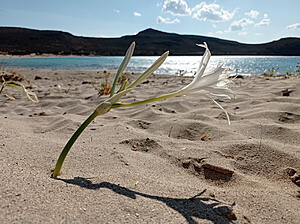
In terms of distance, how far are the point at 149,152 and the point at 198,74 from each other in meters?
0.60

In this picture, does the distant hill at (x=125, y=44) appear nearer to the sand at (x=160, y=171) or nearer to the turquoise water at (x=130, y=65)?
the turquoise water at (x=130, y=65)

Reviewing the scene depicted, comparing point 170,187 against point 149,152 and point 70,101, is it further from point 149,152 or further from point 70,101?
point 70,101

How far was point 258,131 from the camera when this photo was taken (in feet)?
5.17

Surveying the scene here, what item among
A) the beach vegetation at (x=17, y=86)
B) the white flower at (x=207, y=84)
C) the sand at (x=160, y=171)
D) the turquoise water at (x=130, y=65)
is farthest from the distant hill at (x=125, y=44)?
the white flower at (x=207, y=84)

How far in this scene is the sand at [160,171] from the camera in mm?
681

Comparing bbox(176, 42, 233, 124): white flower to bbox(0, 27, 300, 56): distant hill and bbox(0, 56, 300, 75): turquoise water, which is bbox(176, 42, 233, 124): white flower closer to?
bbox(0, 56, 300, 75): turquoise water

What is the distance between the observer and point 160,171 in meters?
1.08

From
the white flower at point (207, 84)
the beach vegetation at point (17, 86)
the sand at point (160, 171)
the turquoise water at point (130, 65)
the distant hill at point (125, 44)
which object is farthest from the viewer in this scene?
the distant hill at point (125, 44)

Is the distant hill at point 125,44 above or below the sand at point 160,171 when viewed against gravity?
above

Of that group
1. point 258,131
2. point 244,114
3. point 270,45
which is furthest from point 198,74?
point 270,45

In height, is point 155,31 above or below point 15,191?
above

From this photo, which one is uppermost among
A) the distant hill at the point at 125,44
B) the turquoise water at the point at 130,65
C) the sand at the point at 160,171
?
the distant hill at the point at 125,44

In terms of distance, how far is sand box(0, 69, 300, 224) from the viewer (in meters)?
0.68

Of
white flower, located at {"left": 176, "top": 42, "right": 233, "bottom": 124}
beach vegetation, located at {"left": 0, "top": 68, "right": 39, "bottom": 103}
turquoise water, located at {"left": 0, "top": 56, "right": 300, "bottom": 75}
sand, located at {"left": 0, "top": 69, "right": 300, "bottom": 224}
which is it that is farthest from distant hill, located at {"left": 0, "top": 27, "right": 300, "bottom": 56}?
white flower, located at {"left": 176, "top": 42, "right": 233, "bottom": 124}
